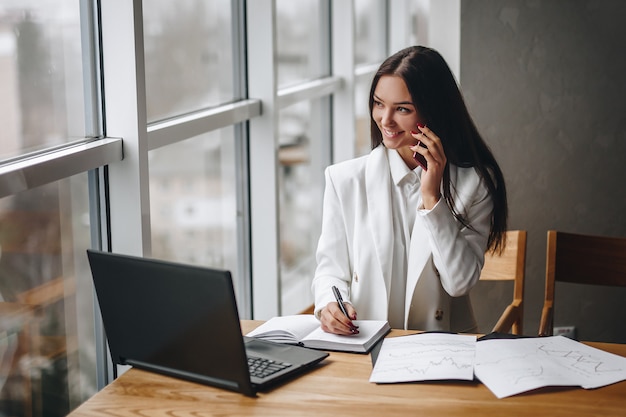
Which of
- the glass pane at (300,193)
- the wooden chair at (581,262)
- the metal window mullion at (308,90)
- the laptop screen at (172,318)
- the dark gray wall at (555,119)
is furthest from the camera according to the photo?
the glass pane at (300,193)

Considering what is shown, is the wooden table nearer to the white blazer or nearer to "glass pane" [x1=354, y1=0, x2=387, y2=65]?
the white blazer

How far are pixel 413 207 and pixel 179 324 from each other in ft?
2.99

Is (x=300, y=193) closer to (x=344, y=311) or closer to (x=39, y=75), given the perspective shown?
(x=344, y=311)

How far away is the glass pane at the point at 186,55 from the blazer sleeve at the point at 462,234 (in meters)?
0.84

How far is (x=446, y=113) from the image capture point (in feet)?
7.06

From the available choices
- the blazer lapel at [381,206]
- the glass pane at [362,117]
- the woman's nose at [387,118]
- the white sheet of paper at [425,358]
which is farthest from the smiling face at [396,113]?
the glass pane at [362,117]

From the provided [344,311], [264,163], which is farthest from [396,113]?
[264,163]

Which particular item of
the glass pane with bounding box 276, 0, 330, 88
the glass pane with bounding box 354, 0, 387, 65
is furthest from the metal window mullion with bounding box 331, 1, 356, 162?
the glass pane with bounding box 354, 0, 387, 65

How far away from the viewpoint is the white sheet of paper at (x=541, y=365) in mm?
1582

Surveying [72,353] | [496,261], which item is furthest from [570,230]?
[72,353]

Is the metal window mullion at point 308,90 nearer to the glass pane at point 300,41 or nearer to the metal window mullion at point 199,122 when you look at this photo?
the glass pane at point 300,41

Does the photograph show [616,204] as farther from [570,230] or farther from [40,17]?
[40,17]

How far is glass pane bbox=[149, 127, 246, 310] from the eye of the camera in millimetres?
2436

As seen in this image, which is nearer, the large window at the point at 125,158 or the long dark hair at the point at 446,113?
the large window at the point at 125,158
